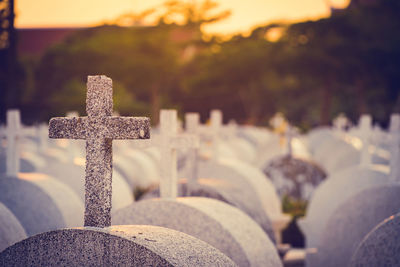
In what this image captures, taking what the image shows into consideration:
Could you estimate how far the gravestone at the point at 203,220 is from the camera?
5.38m

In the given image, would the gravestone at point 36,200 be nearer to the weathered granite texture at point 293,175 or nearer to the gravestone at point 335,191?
the gravestone at point 335,191

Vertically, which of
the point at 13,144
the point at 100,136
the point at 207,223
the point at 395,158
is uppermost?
the point at 13,144

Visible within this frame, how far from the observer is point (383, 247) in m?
4.56

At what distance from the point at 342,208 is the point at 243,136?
22.3 metres

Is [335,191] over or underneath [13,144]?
underneath

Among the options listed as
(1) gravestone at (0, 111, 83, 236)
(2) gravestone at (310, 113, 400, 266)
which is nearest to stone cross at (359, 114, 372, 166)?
(2) gravestone at (310, 113, 400, 266)

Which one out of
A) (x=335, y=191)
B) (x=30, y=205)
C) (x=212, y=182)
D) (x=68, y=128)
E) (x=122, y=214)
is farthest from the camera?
(x=335, y=191)

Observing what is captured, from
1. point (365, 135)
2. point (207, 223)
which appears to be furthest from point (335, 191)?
point (207, 223)

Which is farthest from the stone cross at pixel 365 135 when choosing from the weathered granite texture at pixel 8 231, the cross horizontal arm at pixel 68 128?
the cross horizontal arm at pixel 68 128

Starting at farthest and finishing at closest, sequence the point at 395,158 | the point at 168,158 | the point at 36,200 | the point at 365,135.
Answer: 1. the point at 365,135
2. the point at 395,158
3. the point at 36,200
4. the point at 168,158

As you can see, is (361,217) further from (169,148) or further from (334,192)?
(334,192)

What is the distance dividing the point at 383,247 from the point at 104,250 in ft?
7.07

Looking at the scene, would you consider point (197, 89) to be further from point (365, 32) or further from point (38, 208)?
point (38, 208)

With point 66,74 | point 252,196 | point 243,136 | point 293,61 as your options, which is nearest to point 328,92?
point 293,61
